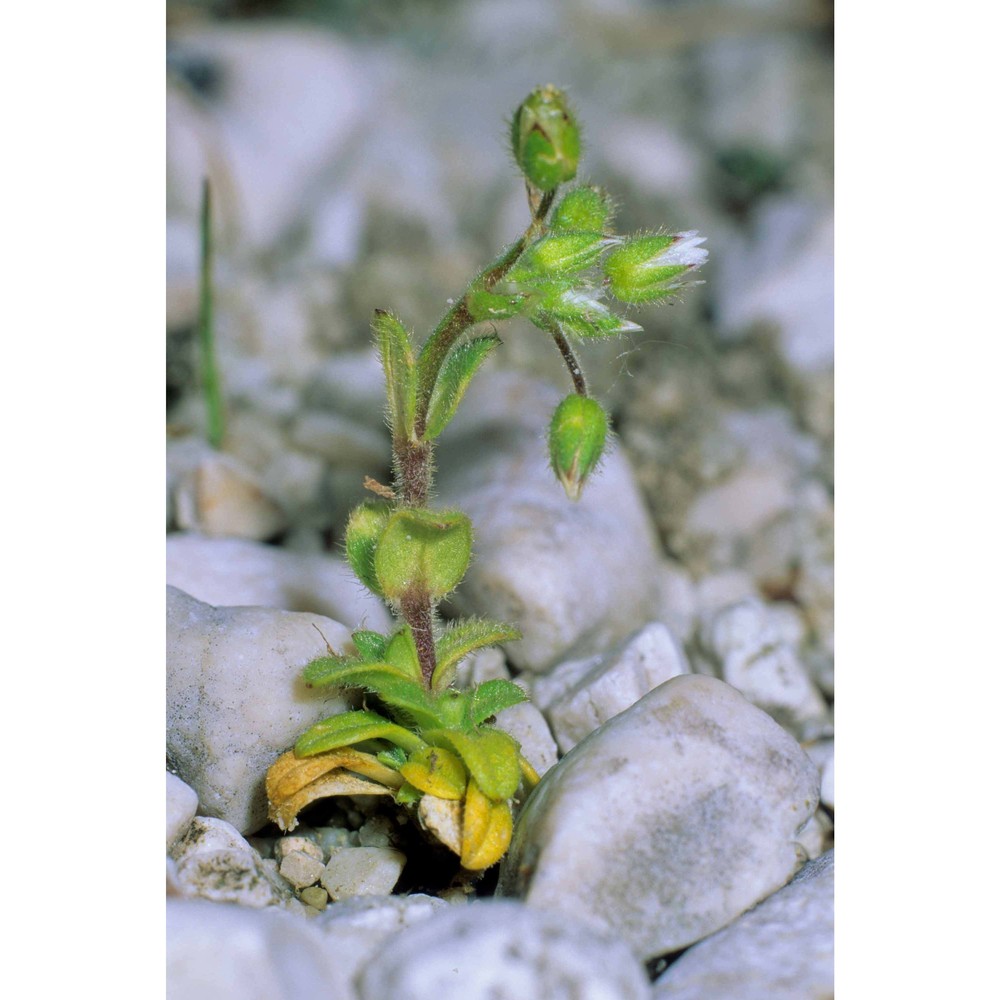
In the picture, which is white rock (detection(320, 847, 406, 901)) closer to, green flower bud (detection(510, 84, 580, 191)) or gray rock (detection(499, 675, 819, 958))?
gray rock (detection(499, 675, 819, 958))

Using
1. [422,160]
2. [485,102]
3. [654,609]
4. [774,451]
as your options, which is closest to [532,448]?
[654,609]

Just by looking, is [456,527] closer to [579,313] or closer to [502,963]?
[579,313]

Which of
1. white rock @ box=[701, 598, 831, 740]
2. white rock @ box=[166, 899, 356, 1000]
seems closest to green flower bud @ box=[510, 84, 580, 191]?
white rock @ box=[166, 899, 356, 1000]

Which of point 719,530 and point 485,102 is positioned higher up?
point 485,102

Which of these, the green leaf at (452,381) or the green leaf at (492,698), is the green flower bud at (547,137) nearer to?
the green leaf at (452,381)

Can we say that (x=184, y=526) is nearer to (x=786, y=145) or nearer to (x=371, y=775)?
(x=371, y=775)

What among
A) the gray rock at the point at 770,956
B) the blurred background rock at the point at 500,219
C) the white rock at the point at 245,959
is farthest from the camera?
the blurred background rock at the point at 500,219

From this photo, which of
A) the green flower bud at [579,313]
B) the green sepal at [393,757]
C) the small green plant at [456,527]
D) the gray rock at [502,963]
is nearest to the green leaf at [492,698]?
the small green plant at [456,527]
